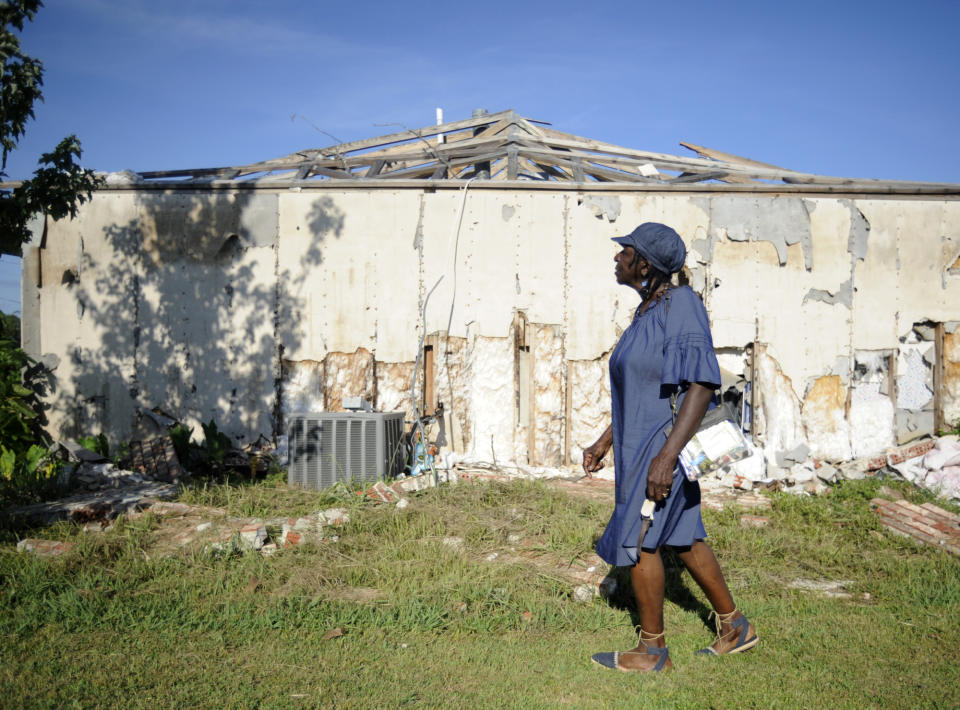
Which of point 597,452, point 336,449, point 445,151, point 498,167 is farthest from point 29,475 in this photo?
point 498,167

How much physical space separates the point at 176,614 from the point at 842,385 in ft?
23.3

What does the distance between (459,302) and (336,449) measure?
7.07 feet

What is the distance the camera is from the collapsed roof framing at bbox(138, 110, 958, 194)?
8.33 metres

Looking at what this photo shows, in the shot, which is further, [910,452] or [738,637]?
[910,452]

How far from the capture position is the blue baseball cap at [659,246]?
10.9 ft

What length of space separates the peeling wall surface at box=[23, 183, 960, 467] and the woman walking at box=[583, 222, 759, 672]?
459cm

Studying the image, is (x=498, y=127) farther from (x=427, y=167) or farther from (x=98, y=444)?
(x=98, y=444)

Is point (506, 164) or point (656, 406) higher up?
point (506, 164)

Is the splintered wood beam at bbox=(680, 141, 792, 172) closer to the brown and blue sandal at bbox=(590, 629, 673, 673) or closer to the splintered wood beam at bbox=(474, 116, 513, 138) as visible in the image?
the splintered wood beam at bbox=(474, 116, 513, 138)

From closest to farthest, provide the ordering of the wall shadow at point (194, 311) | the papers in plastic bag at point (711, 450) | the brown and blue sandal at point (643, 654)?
the papers in plastic bag at point (711, 450) < the brown and blue sandal at point (643, 654) < the wall shadow at point (194, 311)

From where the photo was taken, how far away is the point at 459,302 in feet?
26.3

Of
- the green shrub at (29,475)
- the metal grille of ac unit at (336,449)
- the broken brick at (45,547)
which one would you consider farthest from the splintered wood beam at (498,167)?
the broken brick at (45,547)

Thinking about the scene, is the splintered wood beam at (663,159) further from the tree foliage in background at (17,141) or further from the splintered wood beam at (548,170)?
the tree foliage in background at (17,141)

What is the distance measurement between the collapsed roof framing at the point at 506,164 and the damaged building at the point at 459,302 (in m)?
0.32
